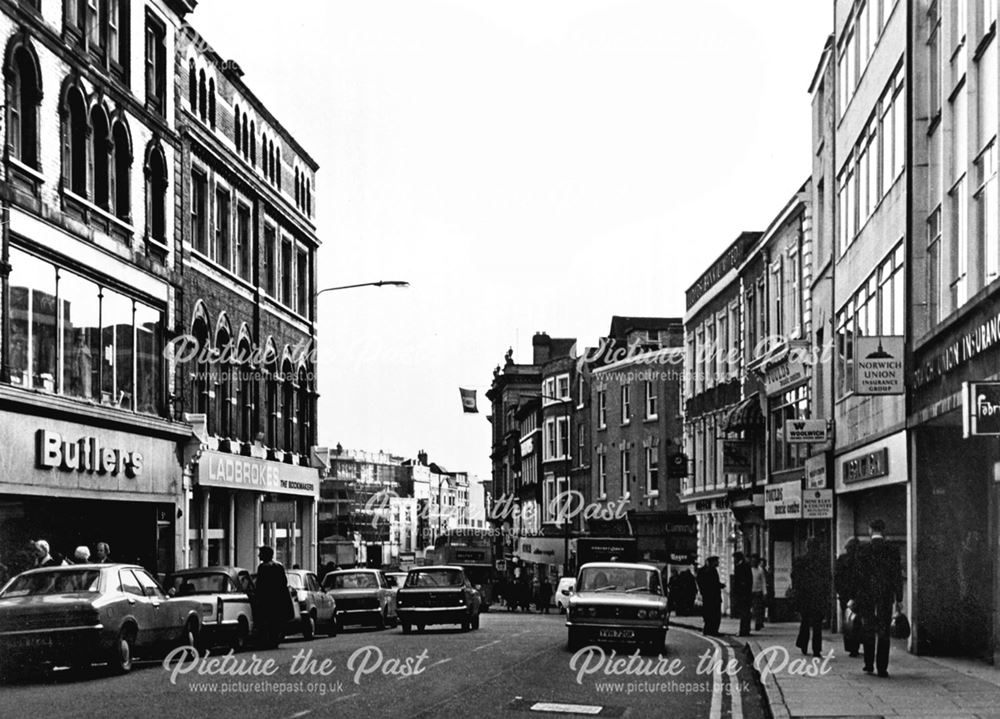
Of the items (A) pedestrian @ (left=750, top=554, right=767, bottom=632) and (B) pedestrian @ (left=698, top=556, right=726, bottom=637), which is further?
(A) pedestrian @ (left=750, top=554, right=767, bottom=632)

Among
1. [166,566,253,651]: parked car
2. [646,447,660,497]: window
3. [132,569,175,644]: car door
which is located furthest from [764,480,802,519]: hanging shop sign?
[646,447,660,497]: window

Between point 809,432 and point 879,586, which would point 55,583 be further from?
point 809,432

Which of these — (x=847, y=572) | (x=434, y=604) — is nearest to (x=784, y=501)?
(x=434, y=604)

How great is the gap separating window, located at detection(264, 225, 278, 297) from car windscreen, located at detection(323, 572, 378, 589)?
37.3ft

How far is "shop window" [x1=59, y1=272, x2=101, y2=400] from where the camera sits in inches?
1120

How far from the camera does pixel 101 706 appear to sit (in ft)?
49.5

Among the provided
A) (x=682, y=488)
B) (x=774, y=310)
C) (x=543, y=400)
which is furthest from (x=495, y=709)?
(x=543, y=400)

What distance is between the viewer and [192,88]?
3766 cm

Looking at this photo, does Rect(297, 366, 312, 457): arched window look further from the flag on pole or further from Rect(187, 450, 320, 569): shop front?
the flag on pole

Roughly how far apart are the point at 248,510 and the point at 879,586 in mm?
26832

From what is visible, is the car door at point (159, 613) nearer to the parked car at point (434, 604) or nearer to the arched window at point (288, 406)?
the parked car at point (434, 604)

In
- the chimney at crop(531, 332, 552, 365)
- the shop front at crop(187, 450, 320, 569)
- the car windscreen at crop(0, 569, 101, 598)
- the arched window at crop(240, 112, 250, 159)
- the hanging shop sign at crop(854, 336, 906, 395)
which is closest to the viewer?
the car windscreen at crop(0, 569, 101, 598)

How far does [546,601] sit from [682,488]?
708cm

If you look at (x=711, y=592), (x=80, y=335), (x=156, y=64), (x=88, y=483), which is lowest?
(x=711, y=592)
